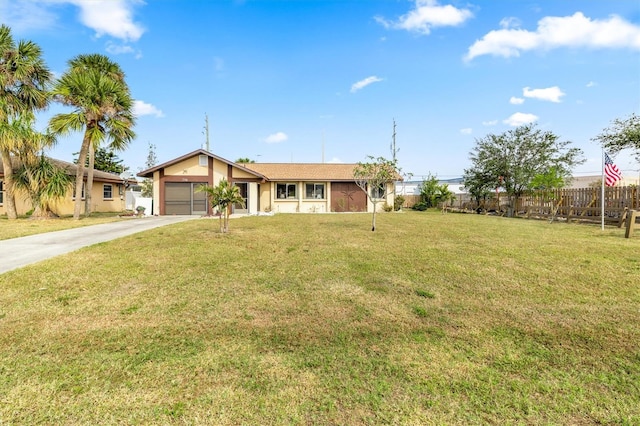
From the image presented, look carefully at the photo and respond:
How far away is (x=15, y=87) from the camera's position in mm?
16547

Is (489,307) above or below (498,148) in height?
below

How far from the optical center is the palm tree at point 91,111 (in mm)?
16047

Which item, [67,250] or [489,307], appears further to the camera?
[67,250]

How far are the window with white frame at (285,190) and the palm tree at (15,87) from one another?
15.1 m

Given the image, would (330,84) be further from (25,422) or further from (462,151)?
(25,422)

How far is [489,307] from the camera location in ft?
14.4

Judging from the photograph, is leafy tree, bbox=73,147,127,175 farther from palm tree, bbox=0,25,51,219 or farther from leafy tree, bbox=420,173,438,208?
leafy tree, bbox=420,173,438,208

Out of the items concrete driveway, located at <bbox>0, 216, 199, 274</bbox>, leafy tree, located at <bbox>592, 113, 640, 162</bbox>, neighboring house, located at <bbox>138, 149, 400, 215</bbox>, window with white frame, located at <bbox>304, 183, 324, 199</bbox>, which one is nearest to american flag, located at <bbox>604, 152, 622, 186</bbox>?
leafy tree, located at <bbox>592, 113, 640, 162</bbox>

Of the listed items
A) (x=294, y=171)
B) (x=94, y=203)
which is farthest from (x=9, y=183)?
(x=294, y=171)

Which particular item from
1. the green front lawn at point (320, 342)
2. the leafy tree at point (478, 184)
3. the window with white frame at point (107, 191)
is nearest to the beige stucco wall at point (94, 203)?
the window with white frame at point (107, 191)

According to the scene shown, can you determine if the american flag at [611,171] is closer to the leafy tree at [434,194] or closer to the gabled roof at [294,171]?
the gabled roof at [294,171]

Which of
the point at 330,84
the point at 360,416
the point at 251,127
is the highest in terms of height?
the point at 330,84

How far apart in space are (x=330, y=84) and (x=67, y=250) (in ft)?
68.7

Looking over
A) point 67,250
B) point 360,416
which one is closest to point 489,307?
point 360,416
